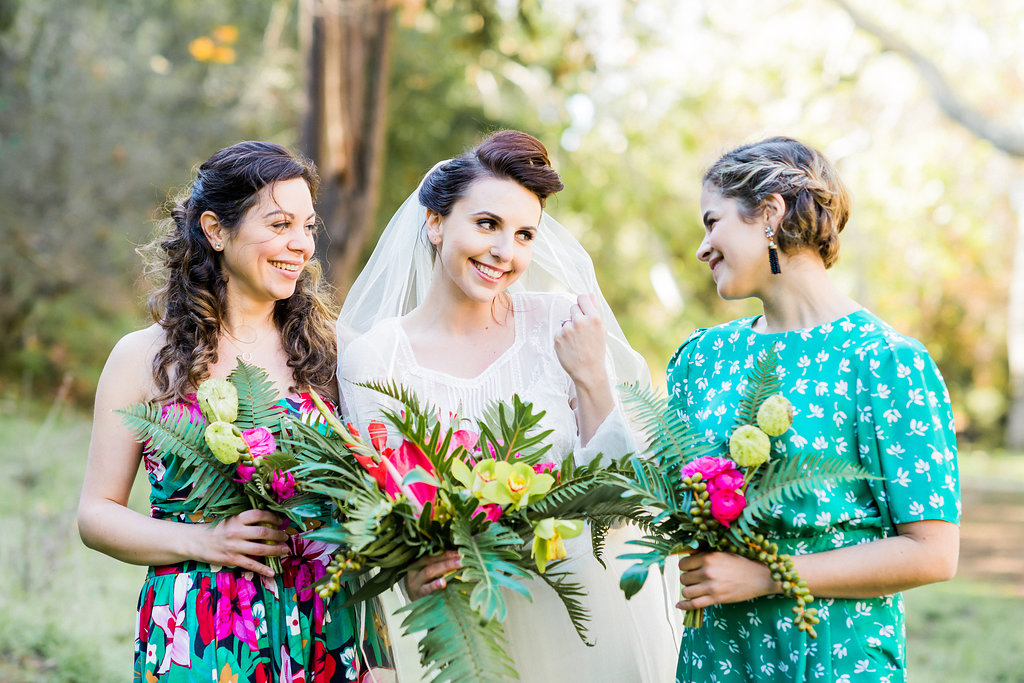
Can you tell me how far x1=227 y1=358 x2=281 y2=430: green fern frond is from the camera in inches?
94.3

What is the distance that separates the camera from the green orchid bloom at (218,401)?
2.32 metres

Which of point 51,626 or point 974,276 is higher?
point 974,276

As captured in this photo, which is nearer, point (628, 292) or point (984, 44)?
point (984, 44)

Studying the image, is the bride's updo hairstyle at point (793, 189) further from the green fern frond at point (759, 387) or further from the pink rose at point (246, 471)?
the pink rose at point (246, 471)

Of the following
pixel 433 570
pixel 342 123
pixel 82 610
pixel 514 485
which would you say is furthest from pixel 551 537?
pixel 342 123

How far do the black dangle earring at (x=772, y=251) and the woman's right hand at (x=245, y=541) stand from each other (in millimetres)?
1475

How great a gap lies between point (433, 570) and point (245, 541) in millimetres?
542

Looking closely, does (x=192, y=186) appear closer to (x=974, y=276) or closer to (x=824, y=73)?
(x=824, y=73)

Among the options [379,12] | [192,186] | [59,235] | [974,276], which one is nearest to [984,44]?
[974,276]

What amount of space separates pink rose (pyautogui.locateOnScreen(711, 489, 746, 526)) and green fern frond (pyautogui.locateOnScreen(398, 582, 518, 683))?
57cm

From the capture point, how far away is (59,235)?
11906 millimetres

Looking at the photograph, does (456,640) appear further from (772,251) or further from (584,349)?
(772,251)

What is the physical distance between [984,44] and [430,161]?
9.37m

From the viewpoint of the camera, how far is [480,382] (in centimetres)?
291
